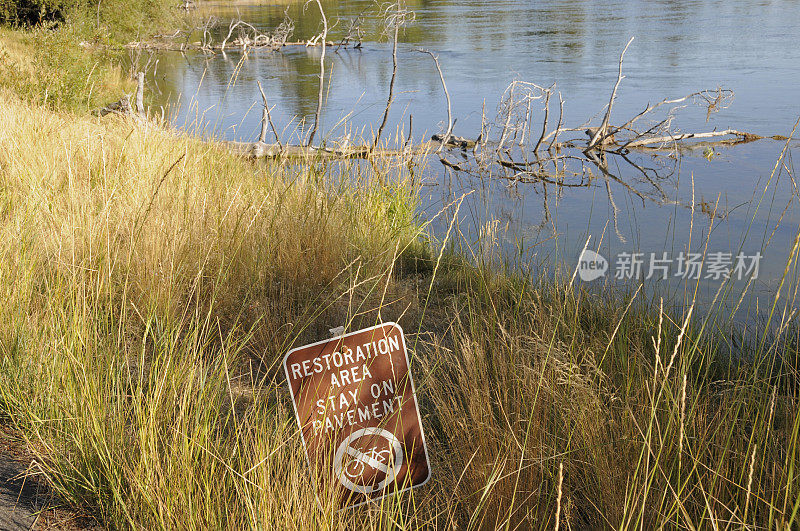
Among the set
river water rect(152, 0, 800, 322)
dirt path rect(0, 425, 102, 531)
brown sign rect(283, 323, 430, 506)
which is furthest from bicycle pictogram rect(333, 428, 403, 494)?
river water rect(152, 0, 800, 322)

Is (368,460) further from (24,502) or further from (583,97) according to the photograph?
(583,97)

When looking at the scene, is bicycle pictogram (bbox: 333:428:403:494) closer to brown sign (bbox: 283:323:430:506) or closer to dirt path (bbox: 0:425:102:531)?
brown sign (bbox: 283:323:430:506)

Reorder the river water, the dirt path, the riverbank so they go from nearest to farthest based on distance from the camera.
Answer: the riverbank → the dirt path → the river water

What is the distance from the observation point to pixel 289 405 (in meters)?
2.50

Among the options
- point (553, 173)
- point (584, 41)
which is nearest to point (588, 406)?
point (553, 173)

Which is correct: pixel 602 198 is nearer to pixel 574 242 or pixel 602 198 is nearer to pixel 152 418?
pixel 574 242

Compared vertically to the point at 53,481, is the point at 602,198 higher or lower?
lower

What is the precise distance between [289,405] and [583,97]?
12600 millimetres

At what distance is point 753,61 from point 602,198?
9.82m

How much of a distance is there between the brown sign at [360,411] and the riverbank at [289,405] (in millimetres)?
82

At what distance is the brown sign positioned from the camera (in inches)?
70.9

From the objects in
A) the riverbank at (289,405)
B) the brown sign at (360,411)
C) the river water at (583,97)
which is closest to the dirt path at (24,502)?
the riverbank at (289,405)

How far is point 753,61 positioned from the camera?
15992mm

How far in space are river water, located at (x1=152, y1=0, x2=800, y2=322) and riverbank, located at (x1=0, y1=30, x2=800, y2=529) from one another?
0.73m
